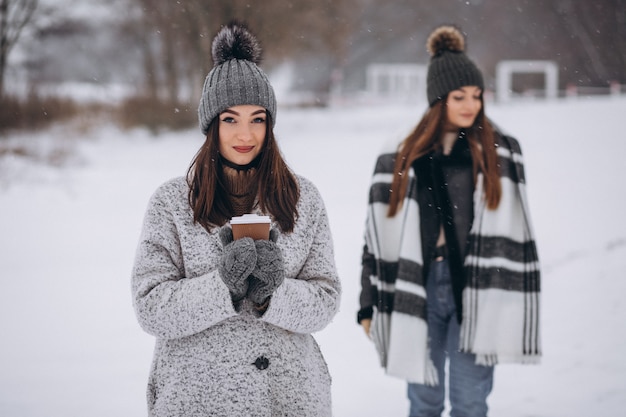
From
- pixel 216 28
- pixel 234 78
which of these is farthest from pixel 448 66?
pixel 216 28

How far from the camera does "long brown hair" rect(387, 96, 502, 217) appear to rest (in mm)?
3182

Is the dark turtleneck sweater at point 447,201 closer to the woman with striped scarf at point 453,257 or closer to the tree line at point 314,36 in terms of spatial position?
the woman with striped scarf at point 453,257

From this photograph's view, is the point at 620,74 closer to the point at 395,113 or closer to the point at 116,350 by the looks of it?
the point at 395,113

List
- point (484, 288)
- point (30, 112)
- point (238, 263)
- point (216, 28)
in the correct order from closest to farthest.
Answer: point (238, 263) → point (484, 288) → point (30, 112) → point (216, 28)

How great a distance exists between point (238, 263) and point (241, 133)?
55 cm

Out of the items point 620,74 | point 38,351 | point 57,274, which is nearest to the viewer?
point 38,351

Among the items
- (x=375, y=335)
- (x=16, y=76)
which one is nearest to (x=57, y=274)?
(x=375, y=335)

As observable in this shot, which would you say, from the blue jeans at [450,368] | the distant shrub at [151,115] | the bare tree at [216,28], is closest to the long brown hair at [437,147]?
the blue jeans at [450,368]

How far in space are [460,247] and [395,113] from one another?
17426mm

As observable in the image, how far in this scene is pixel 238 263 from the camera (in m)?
1.82

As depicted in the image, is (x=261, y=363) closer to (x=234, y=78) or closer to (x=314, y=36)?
(x=234, y=78)

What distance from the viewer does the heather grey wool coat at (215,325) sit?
1.94 m

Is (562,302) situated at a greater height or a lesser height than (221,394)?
A: lesser

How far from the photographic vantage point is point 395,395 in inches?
185
